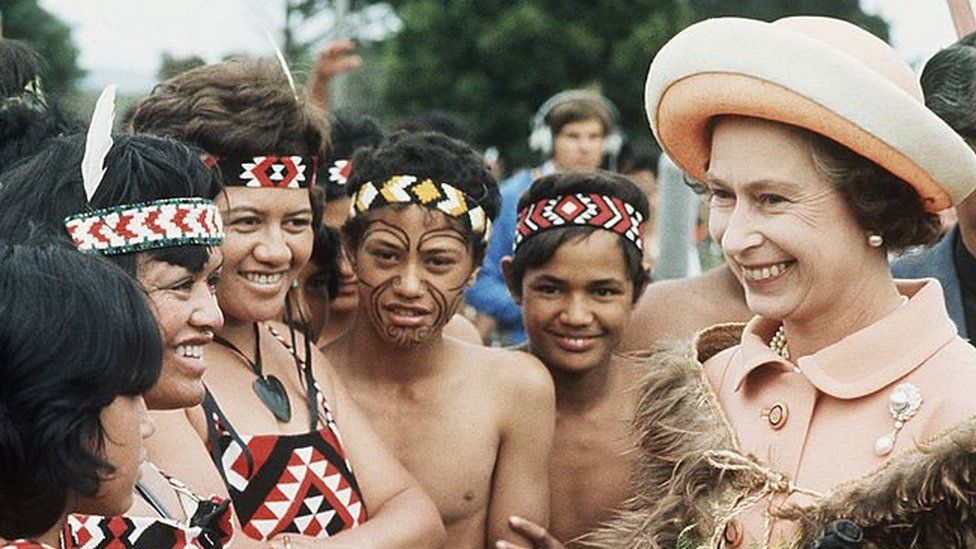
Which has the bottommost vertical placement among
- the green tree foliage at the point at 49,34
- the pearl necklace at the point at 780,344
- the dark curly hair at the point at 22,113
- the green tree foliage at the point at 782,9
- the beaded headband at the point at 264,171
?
the green tree foliage at the point at 49,34

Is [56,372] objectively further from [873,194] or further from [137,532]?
[873,194]

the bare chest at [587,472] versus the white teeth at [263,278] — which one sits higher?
the white teeth at [263,278]

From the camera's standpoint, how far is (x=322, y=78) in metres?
7.71

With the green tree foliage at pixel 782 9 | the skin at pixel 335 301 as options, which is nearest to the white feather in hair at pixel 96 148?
the skin at pixel 335 301

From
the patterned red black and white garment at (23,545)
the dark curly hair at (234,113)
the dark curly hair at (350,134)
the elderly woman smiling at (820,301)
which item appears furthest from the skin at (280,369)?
the dark curly hair at (350,134)

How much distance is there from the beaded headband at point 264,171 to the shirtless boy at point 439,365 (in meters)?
0.51

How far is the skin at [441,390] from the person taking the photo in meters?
4.39

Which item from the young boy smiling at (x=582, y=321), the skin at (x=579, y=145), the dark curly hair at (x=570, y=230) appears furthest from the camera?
the skin at (x=579, y=145)

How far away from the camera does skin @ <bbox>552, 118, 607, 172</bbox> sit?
9992 millimetres

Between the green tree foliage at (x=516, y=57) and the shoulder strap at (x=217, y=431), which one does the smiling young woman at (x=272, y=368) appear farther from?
the green tree foliage at (x=516, y=57)

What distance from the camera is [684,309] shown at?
519 cm

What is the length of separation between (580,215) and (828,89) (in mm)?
2098

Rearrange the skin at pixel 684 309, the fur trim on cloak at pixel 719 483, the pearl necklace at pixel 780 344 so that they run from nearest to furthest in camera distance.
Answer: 1. the fur trim on cloak at pixel 719 483
2. the pearl necklace at pixel 780 344
3. the skin at pixel 684 309

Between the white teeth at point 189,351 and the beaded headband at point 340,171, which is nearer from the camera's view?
the white teeth at point 189,351
